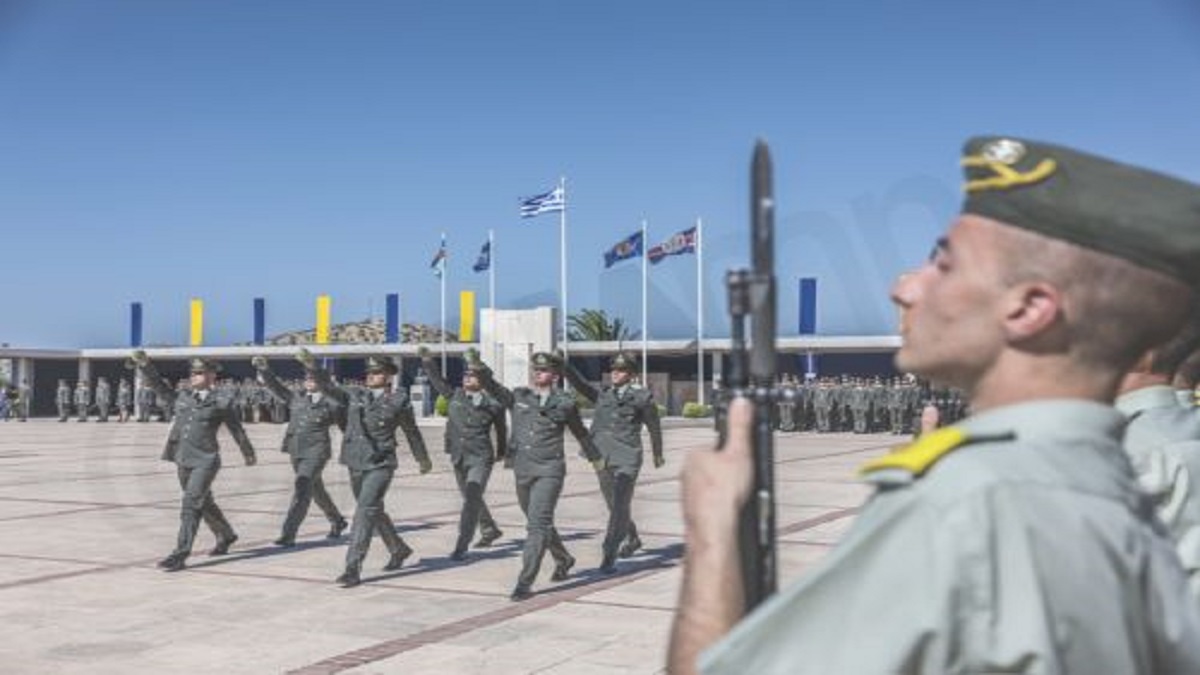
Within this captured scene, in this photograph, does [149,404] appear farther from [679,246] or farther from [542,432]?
[542,432]

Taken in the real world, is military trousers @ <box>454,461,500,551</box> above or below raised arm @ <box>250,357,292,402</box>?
below

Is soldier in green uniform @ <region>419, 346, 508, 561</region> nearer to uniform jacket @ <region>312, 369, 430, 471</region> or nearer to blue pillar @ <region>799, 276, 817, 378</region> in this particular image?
uniform jacket @ <region>312, 369, 430, 471</region>

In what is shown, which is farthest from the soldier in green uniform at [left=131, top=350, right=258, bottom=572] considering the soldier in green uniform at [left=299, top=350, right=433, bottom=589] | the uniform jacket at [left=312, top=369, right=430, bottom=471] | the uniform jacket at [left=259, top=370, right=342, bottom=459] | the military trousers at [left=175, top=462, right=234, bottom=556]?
the uniform jacket at [left=312, top=369, right=430, bottom=471]

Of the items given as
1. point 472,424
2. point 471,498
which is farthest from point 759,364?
point 472,424

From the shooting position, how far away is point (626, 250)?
4053 cm

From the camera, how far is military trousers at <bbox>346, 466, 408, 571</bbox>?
9836mm

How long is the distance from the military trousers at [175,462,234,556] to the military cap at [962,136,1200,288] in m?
10.0

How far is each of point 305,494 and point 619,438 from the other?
3256 mm

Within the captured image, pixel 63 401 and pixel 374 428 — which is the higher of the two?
pixel 374 428

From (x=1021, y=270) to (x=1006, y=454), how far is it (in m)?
0.26

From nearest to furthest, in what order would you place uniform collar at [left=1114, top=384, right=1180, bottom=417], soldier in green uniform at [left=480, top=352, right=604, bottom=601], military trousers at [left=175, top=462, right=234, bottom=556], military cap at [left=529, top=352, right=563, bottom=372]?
uniform collar at [left=1114, top=384, right=1180, bottom=417]
soldier in green uniform at [left=480, top=352, right=604, bottom=601]
military trousers at [left=175, top=462, right=234, bottom=556]
military cap at [left=529, top=352, right=563, bottom=372]

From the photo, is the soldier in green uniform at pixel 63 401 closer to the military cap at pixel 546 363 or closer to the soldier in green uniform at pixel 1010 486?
the military cap at pixel 546 363

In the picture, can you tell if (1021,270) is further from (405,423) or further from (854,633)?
(405,423)

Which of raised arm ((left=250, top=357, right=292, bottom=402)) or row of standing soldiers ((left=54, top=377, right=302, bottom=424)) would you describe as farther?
row of standing soldiers ((left=54, top=377, right=302, bottom=424))
